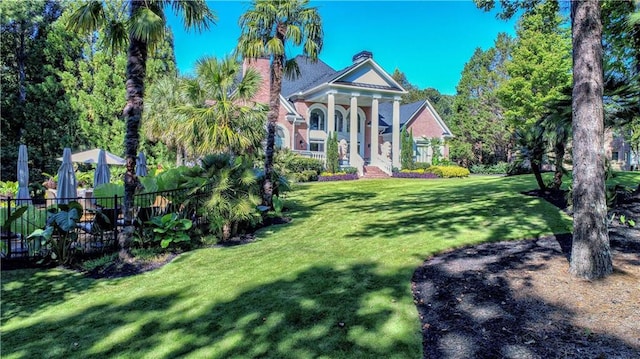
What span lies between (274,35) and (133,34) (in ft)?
17.5

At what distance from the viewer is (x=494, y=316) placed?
150 inches

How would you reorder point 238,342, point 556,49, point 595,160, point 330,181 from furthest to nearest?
point 556,49 < point 330,181 < point 595,160 < point 238,342

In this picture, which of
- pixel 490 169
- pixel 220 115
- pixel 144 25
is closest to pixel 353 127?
pixel 220 115

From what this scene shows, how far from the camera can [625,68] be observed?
11.0 m

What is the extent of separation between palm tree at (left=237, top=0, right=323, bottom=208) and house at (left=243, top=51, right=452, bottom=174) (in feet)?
41.7

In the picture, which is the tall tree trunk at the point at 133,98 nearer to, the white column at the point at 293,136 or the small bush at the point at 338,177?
the small bush at the point at 338,177

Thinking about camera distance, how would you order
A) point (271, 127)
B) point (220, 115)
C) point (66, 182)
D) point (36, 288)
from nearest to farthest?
point (36, 288) → point (66, 182) → point (271, 127) → point (220, 115)

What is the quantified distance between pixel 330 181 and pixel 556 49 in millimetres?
19022

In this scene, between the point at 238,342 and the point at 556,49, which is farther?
the point at 556,49

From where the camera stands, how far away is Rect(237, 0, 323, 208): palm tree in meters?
10.9

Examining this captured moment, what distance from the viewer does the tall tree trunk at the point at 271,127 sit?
10.9m

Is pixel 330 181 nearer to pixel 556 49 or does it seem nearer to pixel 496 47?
pixel 556 49

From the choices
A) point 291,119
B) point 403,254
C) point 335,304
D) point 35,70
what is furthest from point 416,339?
point 35,70

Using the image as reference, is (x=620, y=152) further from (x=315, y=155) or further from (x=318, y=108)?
(x=315, y=155)
